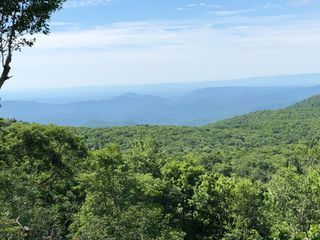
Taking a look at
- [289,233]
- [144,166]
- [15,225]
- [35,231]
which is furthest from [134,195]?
[144,166]

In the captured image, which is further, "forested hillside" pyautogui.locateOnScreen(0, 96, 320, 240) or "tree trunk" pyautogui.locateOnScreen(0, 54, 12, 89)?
"forested hillside" pyautogui.locateOnScreen(0, 96, 320, 240)

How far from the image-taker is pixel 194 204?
1270 inches

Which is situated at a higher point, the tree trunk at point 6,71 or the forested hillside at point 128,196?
the tree trunk at point 6,71

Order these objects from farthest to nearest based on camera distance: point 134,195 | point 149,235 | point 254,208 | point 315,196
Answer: point 254,208, point 315,196, point 134,195, point 149,235

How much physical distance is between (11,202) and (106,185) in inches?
183

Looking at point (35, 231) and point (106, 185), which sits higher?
point (106, 185)

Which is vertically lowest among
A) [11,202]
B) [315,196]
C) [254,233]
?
[254,233]

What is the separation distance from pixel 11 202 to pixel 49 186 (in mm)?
9664

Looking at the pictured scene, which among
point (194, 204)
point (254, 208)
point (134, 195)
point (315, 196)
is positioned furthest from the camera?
point (194, 204)

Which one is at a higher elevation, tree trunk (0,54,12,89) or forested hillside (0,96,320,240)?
tree trunk (0,54,12,89)

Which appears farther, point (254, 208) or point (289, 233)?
point (254, 208)

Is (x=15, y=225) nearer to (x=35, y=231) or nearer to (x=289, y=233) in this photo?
(x=35, y=231)

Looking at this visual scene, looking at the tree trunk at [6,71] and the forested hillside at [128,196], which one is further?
the forested hillside at [128,196]

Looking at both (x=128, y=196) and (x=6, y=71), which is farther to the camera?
(x=128, y=196)
